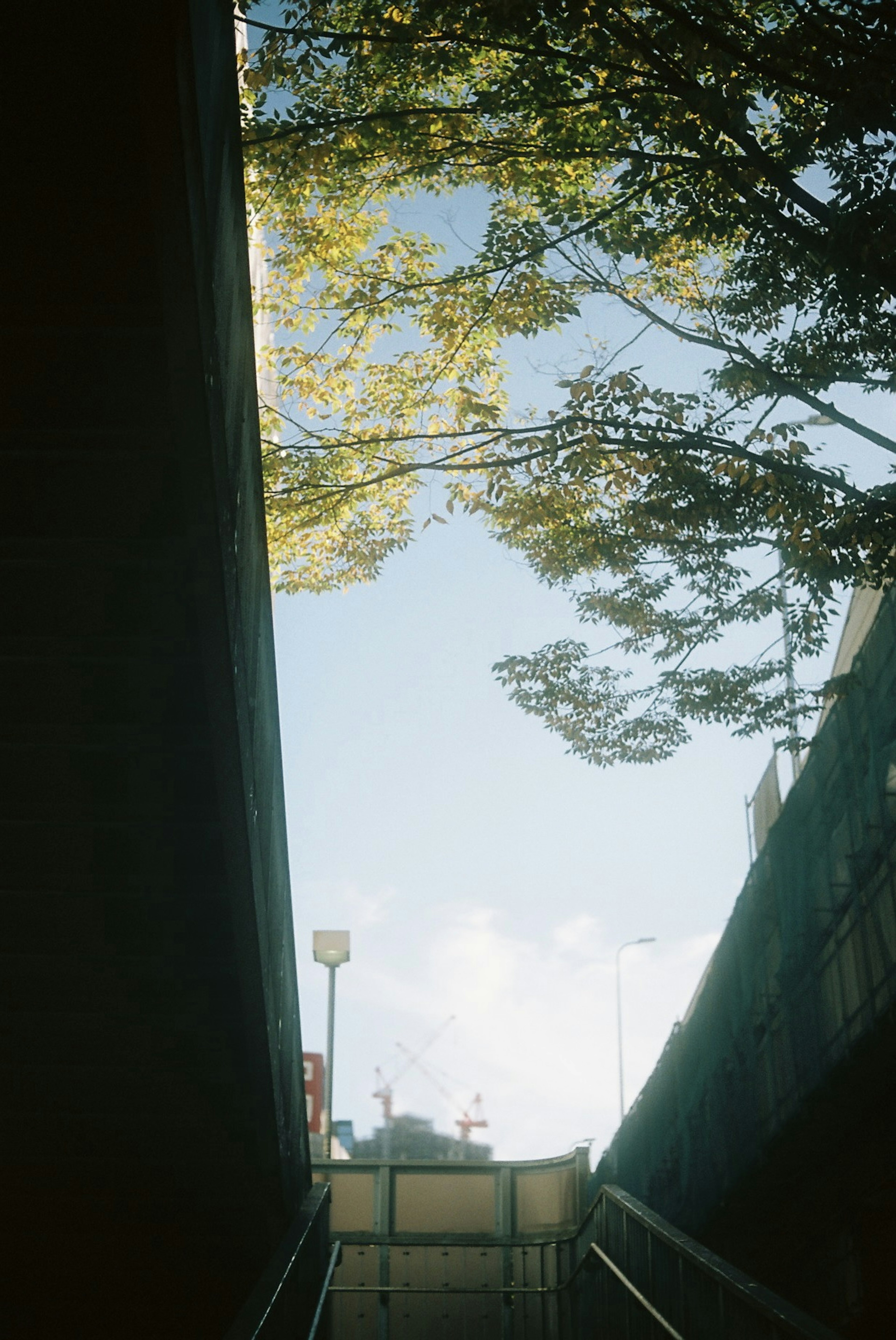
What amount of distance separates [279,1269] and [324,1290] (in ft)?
7.44

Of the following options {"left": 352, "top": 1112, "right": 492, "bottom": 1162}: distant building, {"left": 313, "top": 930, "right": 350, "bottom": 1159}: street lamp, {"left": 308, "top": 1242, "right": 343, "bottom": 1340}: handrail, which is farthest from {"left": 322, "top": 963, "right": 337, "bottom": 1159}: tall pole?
{"left": 352, "top": 1112, "right": 492, "bottom": 1162}: distant building

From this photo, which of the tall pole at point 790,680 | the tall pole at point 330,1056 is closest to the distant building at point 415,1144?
the tall pole at point 330,1056

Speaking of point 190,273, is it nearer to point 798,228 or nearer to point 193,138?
point 193,138

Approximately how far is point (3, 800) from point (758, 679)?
7.51 metres

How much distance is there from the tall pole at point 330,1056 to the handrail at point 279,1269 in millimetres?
8673

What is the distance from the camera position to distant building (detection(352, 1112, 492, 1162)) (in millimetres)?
88875

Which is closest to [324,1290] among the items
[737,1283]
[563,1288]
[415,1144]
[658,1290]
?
[658,1290]

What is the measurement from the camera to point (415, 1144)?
9175 cm

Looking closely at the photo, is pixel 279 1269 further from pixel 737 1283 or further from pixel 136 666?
pixel 136 666

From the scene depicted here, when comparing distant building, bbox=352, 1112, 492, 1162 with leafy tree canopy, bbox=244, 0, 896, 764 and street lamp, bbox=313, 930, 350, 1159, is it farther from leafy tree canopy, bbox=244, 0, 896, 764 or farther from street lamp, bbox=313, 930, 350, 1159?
leafy tree canopy, bbox=244, 0, 896, 764

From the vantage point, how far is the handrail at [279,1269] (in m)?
4.21

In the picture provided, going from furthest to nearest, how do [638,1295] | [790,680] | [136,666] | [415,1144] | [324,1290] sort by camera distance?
[415,1144], [790,680], [324,1290], [638,1295], [136,666]

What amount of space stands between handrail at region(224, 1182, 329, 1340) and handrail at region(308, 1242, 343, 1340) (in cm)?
41

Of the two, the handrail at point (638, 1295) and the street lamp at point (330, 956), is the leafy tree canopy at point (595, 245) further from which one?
the street lamp at point (330, 956)
